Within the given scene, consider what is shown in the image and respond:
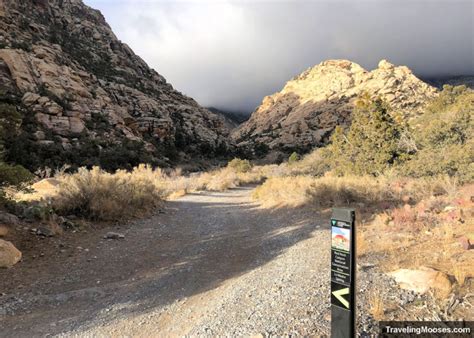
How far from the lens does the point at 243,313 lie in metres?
4.06

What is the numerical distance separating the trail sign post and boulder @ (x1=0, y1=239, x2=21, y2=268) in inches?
236

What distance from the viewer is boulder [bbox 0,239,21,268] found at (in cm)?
569

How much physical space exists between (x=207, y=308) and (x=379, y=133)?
16.6 m

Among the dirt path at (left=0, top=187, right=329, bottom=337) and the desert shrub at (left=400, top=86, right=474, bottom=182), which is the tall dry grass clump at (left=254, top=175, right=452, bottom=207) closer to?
the desert shrub at (left=400, top=86, right=474, bottom=182)

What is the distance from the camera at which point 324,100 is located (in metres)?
82.1

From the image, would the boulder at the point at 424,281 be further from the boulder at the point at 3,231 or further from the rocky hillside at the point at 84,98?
the rocky hillside at the point at 84,98

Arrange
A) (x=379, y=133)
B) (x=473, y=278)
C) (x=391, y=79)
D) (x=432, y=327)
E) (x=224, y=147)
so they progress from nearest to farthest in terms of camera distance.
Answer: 1. (x=432, y=327)
2. (x=473, y=278)
3. (x=379, y=133)
4. (x=224, y=147)
5. (x=391, y=79)

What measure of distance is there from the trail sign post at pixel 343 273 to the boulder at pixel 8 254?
6004 millimetres

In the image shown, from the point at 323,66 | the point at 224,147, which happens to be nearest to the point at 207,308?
the point at 224,147

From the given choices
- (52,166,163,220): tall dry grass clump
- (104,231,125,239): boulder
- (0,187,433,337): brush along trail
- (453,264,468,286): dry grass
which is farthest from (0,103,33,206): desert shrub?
(453,264,468,286): dry grass

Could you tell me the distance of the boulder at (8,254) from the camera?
569cm

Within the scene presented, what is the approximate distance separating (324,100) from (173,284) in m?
83.2

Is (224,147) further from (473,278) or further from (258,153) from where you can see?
(473,278)

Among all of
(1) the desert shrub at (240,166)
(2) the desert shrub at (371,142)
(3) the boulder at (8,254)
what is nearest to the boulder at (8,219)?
(3) the boulder at (8,254)
